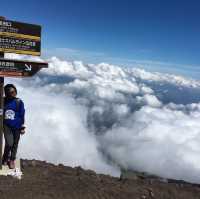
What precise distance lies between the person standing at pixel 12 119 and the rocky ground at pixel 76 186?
91 cm

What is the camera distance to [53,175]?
10898mm

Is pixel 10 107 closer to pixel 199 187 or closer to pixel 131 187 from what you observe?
pixel 131 187

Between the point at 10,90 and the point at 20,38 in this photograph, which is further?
the point at 10,90

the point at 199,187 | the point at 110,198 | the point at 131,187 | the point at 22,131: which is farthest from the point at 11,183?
the point at 199,187

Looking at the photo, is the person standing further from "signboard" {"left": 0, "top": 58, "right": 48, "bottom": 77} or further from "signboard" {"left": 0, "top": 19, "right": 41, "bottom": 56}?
"signboard" {"left": 0, "top": 19, "right": 41, "bottom": 56}

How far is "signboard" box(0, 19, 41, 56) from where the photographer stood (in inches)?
378

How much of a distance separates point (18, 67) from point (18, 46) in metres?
0.58

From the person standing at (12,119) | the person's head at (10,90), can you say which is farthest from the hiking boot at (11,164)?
the person's head at (10,90)

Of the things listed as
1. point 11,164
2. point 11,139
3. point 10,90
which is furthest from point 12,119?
point 11,164

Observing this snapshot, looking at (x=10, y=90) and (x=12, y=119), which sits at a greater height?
(x=10, y=90)

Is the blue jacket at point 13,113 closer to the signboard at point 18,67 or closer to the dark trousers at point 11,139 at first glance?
the dark trousers at point 11,139

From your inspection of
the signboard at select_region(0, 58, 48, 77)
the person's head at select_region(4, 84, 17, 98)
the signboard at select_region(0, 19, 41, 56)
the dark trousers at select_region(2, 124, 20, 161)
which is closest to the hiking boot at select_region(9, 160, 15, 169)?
the dark trousers at select_region(2, 124, 20, 161)

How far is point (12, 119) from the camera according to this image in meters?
10.2

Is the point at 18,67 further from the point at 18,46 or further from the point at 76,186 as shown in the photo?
the point at 76,186
